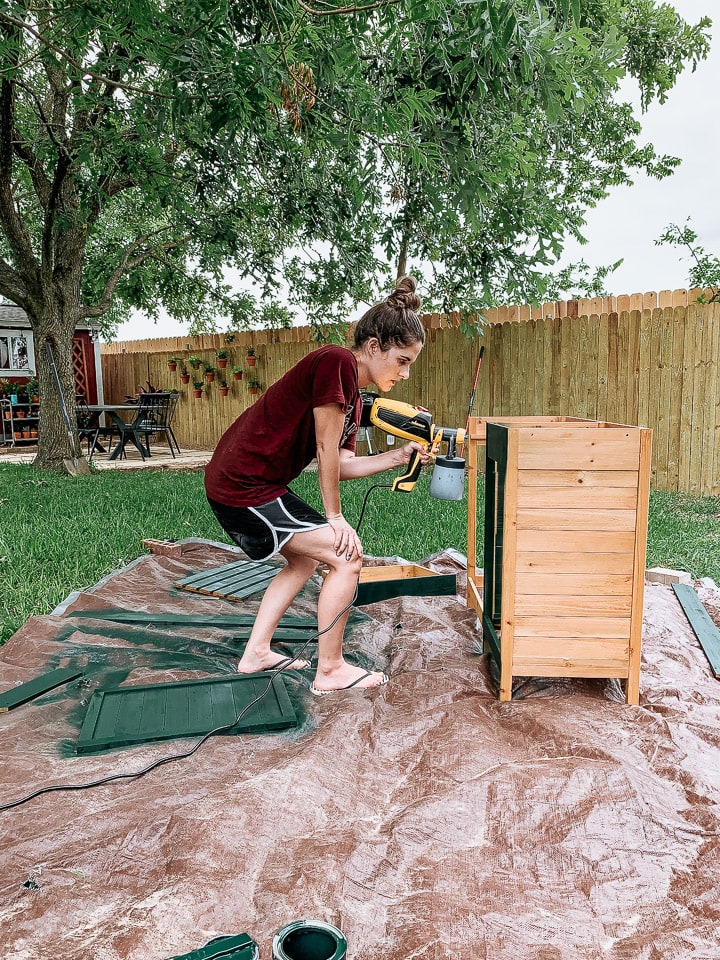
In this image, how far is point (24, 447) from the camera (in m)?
13.6

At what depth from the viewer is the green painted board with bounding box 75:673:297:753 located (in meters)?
2.16

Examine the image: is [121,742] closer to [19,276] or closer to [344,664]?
[344,664]

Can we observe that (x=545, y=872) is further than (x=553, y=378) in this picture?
No

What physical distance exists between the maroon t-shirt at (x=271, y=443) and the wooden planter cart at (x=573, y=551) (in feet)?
2.23

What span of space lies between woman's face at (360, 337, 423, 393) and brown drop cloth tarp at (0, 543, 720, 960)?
110cm

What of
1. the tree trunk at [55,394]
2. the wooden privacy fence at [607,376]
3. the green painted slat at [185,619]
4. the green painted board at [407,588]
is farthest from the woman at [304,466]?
the tree trunk at [55,394]

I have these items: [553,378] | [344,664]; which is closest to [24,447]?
[553,378]

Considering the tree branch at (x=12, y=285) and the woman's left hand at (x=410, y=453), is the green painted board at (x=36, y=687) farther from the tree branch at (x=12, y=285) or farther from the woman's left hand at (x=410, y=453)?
the tree branch at (x=12, y=285)

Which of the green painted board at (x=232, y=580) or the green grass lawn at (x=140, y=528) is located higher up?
the green grass lawn at (x=140, y=528)

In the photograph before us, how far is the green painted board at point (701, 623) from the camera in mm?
2818

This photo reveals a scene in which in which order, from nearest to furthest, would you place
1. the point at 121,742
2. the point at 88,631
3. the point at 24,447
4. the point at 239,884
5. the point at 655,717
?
the point at 239,884 < the point at 121,742 < the point at 655,717 < the point at 88,631 < the point at 24,447

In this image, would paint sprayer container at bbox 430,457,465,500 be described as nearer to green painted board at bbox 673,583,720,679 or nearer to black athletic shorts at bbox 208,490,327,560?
black athletic shorts at bbox 208,490,327,560

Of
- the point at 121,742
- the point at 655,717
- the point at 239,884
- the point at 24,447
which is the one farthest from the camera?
the point at 24,447

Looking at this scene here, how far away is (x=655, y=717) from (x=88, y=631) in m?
2.30
